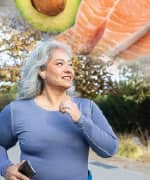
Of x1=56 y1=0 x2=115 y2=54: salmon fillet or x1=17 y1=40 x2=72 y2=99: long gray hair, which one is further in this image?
x1=56 y1=0 x2=115 y2=54: salmon fillet

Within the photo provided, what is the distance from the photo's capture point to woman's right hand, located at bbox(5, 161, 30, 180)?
2.38 metres

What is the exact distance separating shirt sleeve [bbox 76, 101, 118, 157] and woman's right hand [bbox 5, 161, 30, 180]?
0.32 metres


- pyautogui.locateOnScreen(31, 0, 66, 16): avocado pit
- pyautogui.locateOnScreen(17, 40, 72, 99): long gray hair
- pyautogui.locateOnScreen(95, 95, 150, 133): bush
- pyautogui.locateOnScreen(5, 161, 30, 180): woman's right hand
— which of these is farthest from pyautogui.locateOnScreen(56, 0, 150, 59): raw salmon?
pyautogui.locateOnScreen(5, 161, 30, 180): woman's right hand

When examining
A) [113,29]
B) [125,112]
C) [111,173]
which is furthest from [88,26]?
[111,173]

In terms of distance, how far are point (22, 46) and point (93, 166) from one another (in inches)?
128

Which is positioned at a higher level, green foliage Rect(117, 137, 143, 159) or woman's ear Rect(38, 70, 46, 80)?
woman's ear Rect(38, 70, 46, 80)

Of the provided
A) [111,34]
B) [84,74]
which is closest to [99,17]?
[111,34]

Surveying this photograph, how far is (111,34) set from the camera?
29.9ft

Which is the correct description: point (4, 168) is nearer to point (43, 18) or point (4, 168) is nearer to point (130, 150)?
point (130, 150)

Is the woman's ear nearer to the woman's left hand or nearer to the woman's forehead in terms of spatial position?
the woman's forehead

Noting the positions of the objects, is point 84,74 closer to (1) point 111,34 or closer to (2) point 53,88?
(1) point 111,34

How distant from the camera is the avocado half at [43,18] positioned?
9508mm

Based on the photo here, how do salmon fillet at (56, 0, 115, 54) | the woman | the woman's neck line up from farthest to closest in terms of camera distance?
salmon fillet at (56, 0, 115, 54), the woman's neck, the woman

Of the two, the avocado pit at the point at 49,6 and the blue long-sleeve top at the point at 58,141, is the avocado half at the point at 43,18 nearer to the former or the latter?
the avocado pit at the point at 49,6
